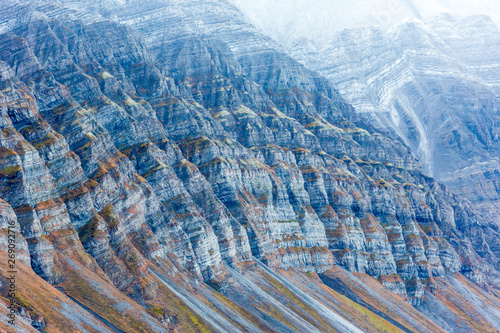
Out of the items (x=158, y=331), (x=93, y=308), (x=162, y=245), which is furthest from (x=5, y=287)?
(x=162, y=245)

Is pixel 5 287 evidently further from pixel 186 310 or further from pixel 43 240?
pixel 186 310

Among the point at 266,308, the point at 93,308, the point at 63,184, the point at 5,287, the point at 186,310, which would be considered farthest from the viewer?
the point at 266,308

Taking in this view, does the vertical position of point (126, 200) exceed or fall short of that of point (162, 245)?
it exceeds it

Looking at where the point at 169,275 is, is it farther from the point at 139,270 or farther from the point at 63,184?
the point at 63,184

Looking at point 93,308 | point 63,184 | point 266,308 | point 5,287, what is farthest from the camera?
point 266,308

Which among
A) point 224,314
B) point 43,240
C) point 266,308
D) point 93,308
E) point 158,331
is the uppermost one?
point 43,240

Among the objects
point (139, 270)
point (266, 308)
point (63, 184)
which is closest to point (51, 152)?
point (63, 184)

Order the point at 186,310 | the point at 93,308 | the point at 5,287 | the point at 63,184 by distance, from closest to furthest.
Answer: the point at 5,287 < the point at 93,308 < the point at 186,310 < the point at 63,184

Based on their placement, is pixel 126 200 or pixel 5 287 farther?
pixel 126 200

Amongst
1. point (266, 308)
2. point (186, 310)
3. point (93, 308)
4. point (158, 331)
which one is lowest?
point (266, 308)
